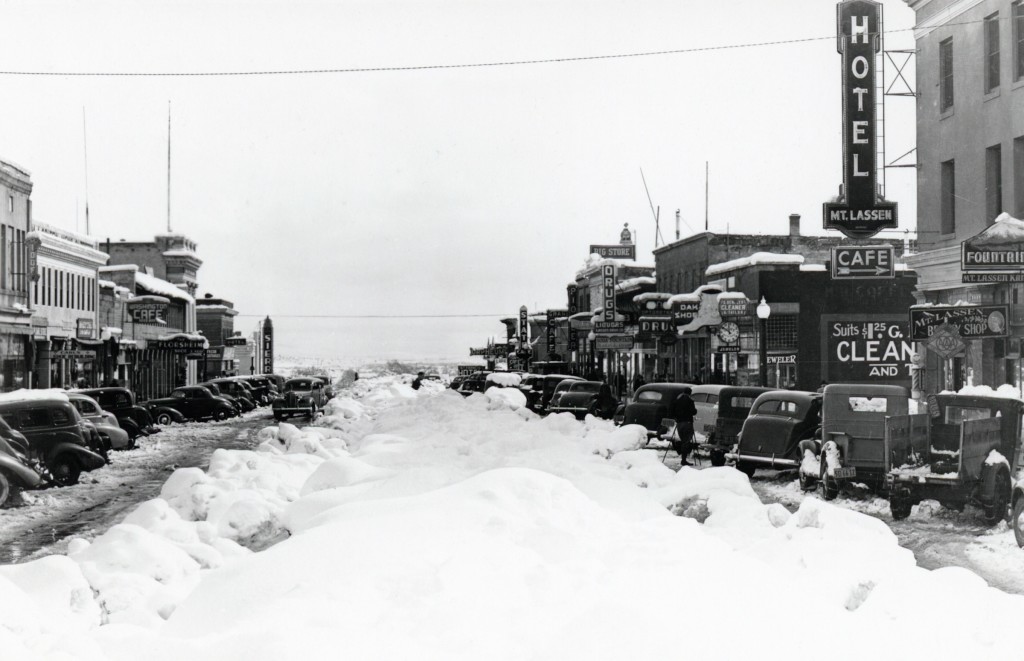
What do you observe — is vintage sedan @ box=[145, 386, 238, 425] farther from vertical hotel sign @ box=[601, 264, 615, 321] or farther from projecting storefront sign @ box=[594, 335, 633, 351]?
vertical hotel sign @ box=[601, 264, 615, 321]

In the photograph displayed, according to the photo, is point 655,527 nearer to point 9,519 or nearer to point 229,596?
point 229,596

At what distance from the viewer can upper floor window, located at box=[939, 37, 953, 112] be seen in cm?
2862

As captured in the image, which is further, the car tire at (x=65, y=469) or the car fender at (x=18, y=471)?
the car tire at (x=65, y=469)

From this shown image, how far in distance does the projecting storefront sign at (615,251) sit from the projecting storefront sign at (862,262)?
48.9 m

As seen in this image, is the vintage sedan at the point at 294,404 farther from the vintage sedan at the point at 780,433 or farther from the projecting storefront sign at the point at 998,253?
the projecting storefront sign at the point at 998,253

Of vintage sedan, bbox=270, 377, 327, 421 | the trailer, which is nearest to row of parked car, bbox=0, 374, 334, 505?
vintage sedan, bbox=270, 377, 327, 421

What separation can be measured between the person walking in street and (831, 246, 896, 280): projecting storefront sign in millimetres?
6782

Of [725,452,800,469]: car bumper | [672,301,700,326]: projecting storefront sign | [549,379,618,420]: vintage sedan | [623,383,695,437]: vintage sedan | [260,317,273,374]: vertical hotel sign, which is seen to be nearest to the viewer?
[725,452,800,469]: car bumper

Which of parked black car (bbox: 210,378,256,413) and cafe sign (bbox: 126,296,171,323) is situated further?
cafe sign (bbox: 126,296,171,323)

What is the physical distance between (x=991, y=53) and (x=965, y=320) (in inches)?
286

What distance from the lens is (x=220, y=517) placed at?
46.5 ft

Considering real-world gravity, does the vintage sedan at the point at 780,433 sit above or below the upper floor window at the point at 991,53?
below

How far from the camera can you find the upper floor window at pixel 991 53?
1037 inches

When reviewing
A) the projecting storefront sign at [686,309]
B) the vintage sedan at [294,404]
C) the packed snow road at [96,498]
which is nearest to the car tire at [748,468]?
the packed snow road at [96,498]
